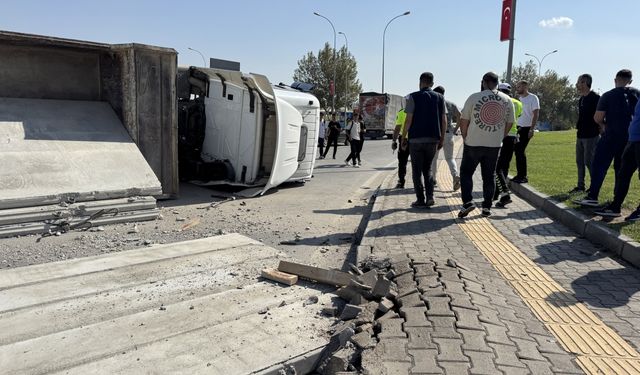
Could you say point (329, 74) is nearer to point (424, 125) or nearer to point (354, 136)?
point (354, 136)

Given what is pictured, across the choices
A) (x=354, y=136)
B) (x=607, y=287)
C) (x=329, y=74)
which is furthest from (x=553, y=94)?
(x=607, y=287)

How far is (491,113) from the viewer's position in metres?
6.36

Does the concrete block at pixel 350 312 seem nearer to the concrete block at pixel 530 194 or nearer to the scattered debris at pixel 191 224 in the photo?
the scattered debris at pixel 191 224

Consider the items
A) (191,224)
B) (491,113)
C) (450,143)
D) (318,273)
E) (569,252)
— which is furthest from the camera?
(450,143)

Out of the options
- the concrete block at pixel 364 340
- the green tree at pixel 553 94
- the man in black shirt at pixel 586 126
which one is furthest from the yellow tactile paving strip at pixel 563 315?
the green tree at pixel 553 94

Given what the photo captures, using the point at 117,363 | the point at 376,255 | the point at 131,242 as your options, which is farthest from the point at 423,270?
the point at 131,242

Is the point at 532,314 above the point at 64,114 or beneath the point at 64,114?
beneath

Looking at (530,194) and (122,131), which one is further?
(530,194)

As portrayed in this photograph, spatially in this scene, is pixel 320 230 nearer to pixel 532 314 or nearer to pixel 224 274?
pixel 224 274

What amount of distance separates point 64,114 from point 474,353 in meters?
7.23

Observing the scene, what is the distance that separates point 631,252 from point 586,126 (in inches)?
137

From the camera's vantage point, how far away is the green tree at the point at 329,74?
5744 centimetres

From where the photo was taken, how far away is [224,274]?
14.9 feet

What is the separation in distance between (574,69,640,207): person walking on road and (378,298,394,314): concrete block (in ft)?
14.2
